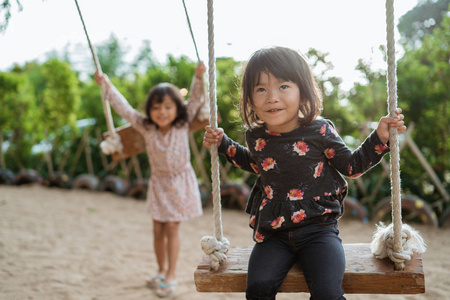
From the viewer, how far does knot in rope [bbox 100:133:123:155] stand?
113 inches

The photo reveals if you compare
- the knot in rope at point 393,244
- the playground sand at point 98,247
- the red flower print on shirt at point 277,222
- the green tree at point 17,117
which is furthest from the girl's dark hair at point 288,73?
the green tree at point 17,117

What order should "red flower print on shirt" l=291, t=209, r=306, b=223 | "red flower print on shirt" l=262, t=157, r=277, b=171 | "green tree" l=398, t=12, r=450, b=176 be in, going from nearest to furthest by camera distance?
"red flower print on shirt" l=291, t=209, r=306, b=223
"red flower print on shirt" l=262, t=157, r=277, b=171
"green tree" l=398, t=12, r=450, b=176

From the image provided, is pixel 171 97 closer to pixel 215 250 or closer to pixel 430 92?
pixel 215 250

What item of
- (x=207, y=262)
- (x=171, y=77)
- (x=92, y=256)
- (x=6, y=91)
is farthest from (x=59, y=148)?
(x=207, y=262)

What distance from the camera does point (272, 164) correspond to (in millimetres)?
1725

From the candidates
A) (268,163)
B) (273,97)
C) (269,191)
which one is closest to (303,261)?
(269,191)

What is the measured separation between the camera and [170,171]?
2838mm

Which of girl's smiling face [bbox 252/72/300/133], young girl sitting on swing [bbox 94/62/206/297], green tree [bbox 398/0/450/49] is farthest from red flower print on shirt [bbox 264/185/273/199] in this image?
green tree [bbox 398/0/450/49]

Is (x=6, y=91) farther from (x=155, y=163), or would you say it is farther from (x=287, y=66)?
(x=287, y=66)

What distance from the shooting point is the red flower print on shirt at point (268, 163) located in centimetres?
172

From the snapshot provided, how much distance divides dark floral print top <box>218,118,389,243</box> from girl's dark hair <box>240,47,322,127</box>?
7 centimetres

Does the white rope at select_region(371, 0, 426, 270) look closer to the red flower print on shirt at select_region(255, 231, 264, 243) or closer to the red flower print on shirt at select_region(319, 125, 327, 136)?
the red flower print on shirt at select_region(319, 125, 327, 136)

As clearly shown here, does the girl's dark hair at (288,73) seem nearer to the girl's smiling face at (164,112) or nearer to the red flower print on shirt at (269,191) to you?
the red flower print on shirt at (269,191)

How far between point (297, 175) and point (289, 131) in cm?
19
